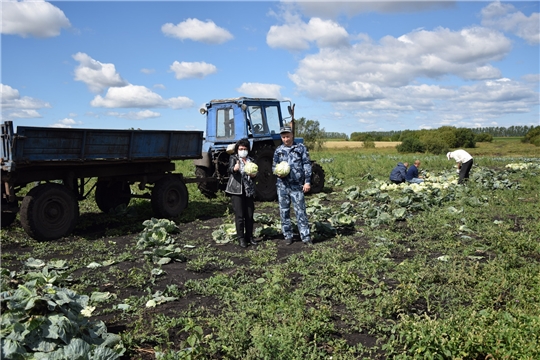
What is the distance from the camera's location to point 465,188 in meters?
13.5

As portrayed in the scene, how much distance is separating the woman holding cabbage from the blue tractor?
4433mm

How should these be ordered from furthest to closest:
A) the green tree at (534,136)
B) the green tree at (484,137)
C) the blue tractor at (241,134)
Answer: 1. the green tree at (484,137)
2. the green tree at (534,136)
3. the blue tractor at (241,134)

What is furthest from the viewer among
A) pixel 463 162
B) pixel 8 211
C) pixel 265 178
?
pixel 463 162

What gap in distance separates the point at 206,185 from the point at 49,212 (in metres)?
5.40

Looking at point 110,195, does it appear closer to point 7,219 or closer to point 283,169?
point 7,219

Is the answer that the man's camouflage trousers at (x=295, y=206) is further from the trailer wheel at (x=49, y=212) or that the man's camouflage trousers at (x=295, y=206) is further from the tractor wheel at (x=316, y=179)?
the tractor wheel at (x=316, y=179)

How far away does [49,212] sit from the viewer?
8648 millimetres

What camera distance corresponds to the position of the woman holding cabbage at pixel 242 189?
26.1ft

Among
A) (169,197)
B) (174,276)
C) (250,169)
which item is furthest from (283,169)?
(169,197)

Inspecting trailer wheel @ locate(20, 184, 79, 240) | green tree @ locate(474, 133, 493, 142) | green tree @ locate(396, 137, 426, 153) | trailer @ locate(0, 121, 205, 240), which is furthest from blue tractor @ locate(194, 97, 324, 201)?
green tree @ locate(474, 133, 493, 142)

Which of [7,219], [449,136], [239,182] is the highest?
[449,136]

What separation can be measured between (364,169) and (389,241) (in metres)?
13.9

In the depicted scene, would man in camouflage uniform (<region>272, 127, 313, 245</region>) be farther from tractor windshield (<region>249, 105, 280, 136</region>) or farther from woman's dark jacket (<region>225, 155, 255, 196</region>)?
tractor windshield (<region>249, 105, 280, 136</region>)

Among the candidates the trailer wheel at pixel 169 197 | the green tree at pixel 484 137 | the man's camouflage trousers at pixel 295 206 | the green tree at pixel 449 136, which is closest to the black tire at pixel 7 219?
the trailer wheel at pixel 169 197
